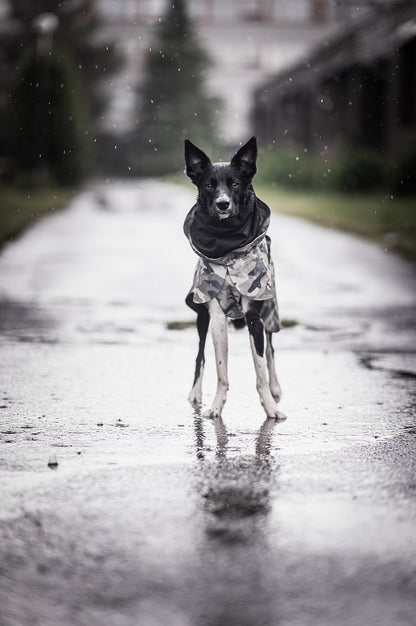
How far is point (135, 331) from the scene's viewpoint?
11695 millimetres

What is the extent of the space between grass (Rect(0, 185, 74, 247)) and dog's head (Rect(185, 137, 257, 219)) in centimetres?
1594

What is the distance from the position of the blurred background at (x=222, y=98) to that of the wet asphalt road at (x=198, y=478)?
567 centimetres

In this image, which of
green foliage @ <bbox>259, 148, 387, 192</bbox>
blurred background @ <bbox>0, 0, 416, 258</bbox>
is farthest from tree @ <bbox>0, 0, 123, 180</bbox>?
green foliage @ <bbox>259, 148, 387, 192</bbox>

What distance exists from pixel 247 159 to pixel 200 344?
1190 millimetres

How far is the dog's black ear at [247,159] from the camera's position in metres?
6.84

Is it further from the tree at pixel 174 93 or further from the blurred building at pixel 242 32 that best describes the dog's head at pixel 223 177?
the blurred building at pixel 242 32

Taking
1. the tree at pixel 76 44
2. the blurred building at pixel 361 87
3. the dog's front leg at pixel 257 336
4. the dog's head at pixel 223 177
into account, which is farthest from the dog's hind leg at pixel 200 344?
the tree at pixel 76 44

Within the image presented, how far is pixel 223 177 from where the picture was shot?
6848 mm

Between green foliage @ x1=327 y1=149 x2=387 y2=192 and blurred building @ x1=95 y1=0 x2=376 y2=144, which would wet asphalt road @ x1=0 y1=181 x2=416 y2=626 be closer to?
green foliage @ x1=327 y1=149 x2=387 y2=192

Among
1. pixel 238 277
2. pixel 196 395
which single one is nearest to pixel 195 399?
pixel 196 395

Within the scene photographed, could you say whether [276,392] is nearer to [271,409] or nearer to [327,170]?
[271,409]

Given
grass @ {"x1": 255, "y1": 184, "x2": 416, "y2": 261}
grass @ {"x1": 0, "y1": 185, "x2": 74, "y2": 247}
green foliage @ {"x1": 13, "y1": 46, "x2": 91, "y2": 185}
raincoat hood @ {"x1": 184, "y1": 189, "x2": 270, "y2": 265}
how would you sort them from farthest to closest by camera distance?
green foliage @ {"x1": 13, "y1": 46, "x2": 91, "y2": 185} → grass @ {"x1": 0, "y1": 185, "x2": 74, "y2": 247} → grass @ {"x1": 255, "y1": 184, "x2": 416, "y2": 261} → raincoat hood @ {"x1": 184, "y1": 189, "x2": 270, "y2": 265}

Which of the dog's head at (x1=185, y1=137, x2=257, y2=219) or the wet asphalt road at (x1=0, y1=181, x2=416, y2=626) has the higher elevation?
the dog's head at (x1=185, y1=137, x2=257, y2=219)

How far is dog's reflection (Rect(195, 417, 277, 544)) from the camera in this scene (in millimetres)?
4840
